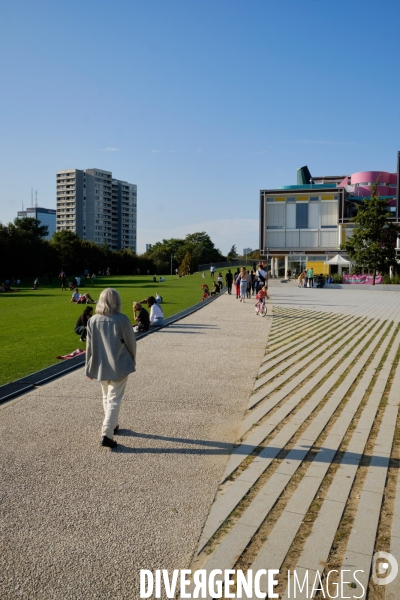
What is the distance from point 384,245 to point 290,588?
4298 centimetres

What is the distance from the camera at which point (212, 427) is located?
20.0 feet

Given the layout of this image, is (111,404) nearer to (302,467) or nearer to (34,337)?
(302,467)

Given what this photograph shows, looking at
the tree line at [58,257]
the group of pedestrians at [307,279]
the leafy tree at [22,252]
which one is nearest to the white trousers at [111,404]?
the group of pedestrians at [307,279]

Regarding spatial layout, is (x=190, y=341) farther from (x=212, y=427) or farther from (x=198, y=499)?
(x=198, y=499)

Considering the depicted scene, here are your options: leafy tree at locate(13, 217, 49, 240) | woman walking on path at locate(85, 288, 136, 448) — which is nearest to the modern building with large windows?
leafy tree at locate(13, 217, 49, 240)

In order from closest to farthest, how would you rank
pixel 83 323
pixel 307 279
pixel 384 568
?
pixel 384 568 < pixel 83 323 < pixel 307 279

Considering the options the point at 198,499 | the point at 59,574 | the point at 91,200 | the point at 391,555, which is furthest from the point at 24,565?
the point at 91,200

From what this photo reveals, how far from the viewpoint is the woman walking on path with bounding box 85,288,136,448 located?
551 cm

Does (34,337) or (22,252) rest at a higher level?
(22,252)

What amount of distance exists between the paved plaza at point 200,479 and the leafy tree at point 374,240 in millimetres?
35831

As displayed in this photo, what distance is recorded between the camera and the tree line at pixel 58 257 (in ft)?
193

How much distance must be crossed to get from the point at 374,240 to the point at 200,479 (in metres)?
41.5

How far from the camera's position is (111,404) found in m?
5.49

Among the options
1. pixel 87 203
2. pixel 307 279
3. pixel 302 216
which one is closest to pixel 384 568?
pixel 307 279
